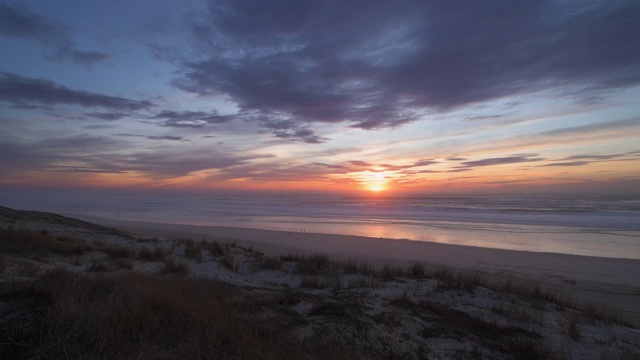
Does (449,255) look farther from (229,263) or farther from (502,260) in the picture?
(229,263)

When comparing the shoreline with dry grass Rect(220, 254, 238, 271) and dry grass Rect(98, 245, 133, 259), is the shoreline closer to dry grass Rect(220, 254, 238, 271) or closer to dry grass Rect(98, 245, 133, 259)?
dry grass Rect(220, 254, 238, 271)

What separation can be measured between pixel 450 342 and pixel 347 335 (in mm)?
1654

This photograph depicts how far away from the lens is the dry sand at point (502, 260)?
1159cm

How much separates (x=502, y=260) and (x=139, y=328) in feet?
51.3

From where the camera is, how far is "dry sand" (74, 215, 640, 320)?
1159 cm

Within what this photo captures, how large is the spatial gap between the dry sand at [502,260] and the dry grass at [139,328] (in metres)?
9.10

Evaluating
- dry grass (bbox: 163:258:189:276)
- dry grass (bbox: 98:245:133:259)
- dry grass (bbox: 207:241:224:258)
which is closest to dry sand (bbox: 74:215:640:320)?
dry grass (bbox: 207:241:224:258)

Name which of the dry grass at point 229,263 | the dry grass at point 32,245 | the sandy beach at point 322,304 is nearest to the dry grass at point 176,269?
the sandy beach at point 322,304

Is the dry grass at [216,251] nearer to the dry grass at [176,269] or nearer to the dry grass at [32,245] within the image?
the dry grass at [176,269]

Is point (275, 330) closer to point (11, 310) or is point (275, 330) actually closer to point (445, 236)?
point (11, 310)

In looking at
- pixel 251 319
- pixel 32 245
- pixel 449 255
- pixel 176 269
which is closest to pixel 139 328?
pixel 251 319

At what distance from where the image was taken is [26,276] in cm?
793

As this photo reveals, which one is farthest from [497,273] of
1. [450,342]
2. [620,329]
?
[450,342]

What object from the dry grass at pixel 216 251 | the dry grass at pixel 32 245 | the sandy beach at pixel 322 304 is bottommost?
the sandy beach at pixel 322 304
